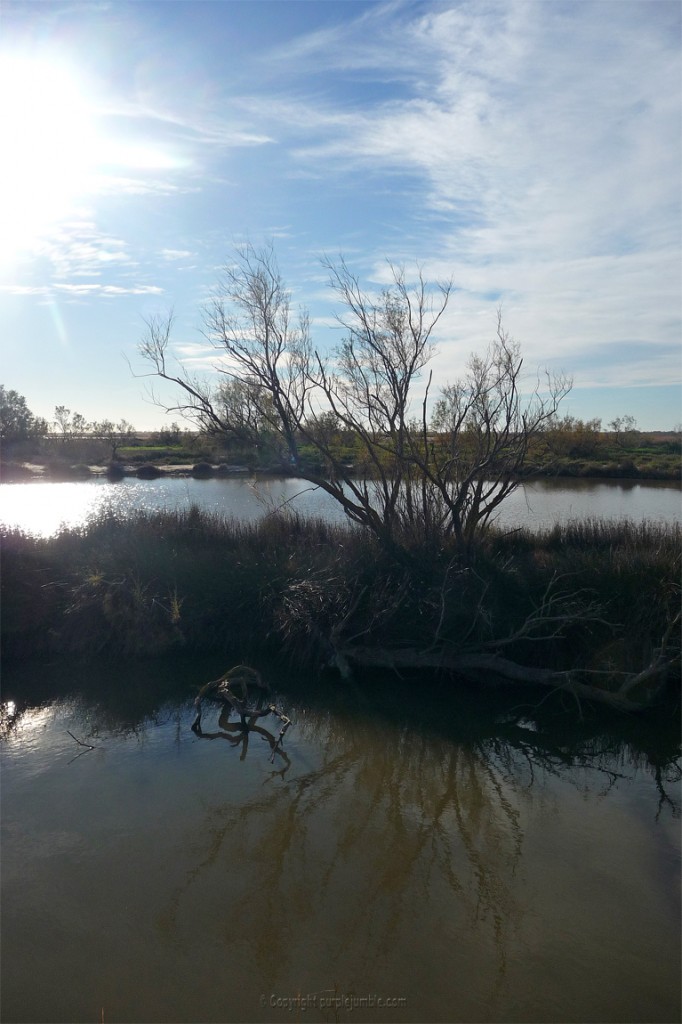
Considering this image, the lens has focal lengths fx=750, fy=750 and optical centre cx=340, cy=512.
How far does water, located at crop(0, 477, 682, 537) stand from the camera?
1719cm

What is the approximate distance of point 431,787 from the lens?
697 cm

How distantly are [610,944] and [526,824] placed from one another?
1.44 metres

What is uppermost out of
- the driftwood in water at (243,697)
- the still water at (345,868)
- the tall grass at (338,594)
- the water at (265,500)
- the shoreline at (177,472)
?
the shoreline at (177,472)

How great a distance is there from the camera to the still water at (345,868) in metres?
4.52

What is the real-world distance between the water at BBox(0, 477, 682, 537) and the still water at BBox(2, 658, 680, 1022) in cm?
712

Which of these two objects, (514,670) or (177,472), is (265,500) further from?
(177,472)

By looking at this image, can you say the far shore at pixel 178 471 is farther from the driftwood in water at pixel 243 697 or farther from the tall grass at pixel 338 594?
the driftwood in water at pixel 243 697

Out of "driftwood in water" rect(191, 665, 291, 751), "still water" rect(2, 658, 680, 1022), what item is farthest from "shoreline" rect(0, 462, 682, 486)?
"still water" rect(2, 658, 680, 1022)

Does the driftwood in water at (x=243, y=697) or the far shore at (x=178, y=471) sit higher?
the far shore at (x=178, y=471)

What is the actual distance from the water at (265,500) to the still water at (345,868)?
7.12 metres

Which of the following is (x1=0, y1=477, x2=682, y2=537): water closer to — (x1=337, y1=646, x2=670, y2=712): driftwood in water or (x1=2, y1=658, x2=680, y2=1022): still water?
(x1=337, y1=646, x2=670, y2=712): driftwood in water

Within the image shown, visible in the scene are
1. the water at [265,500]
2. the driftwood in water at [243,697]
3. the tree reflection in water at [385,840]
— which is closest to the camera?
the tree reflection in water at [385,840]

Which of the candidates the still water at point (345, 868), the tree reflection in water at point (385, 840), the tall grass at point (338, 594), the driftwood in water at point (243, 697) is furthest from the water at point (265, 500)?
the tree reflection in water at point (385, 840)

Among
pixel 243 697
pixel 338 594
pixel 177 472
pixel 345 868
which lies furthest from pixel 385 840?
pixel 177 472
